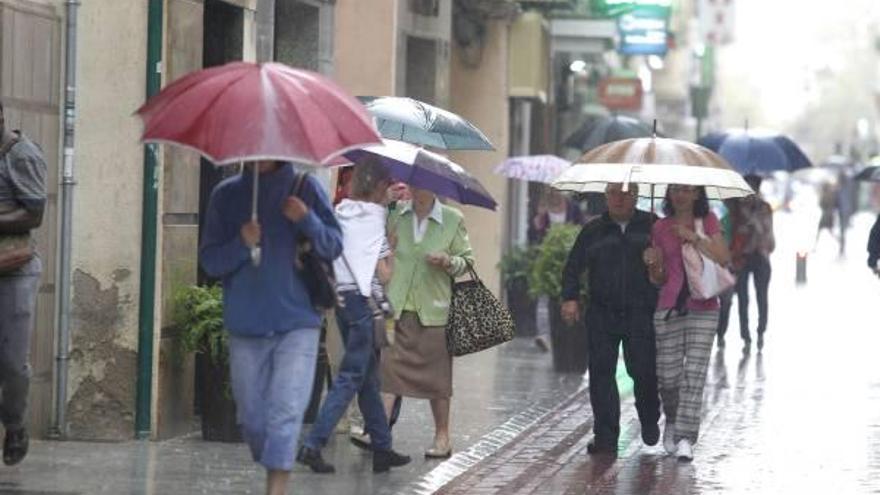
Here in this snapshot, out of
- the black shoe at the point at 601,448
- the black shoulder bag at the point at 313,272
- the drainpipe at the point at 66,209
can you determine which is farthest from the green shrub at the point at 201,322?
the black shoulder bag at the point at 313,272

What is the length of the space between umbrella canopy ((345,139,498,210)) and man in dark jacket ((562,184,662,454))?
0.99m

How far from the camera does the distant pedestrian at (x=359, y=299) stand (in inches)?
456

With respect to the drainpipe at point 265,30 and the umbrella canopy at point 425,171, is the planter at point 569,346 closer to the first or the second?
the drainpipe at point 265,30

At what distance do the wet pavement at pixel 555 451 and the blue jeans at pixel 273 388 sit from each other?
1697mm

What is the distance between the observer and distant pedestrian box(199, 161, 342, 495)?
929 cm

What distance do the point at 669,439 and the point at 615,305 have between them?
894 millimetres

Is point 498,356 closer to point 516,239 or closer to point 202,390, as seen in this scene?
point 202,390

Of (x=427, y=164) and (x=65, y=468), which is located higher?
(x=427, y=164)

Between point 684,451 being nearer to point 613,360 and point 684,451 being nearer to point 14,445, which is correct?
point 613,360

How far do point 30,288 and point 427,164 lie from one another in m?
2.33

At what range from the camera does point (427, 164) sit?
12125mm

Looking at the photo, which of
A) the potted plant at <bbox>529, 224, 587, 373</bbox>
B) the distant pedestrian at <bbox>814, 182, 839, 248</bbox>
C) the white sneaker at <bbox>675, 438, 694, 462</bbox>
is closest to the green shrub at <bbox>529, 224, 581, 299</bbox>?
the potted plant at <bbox>529, 224, 587, 373</bbox>

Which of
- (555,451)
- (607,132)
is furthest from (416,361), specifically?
(607,132)

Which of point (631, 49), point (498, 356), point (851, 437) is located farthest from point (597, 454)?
point (631, 49)
